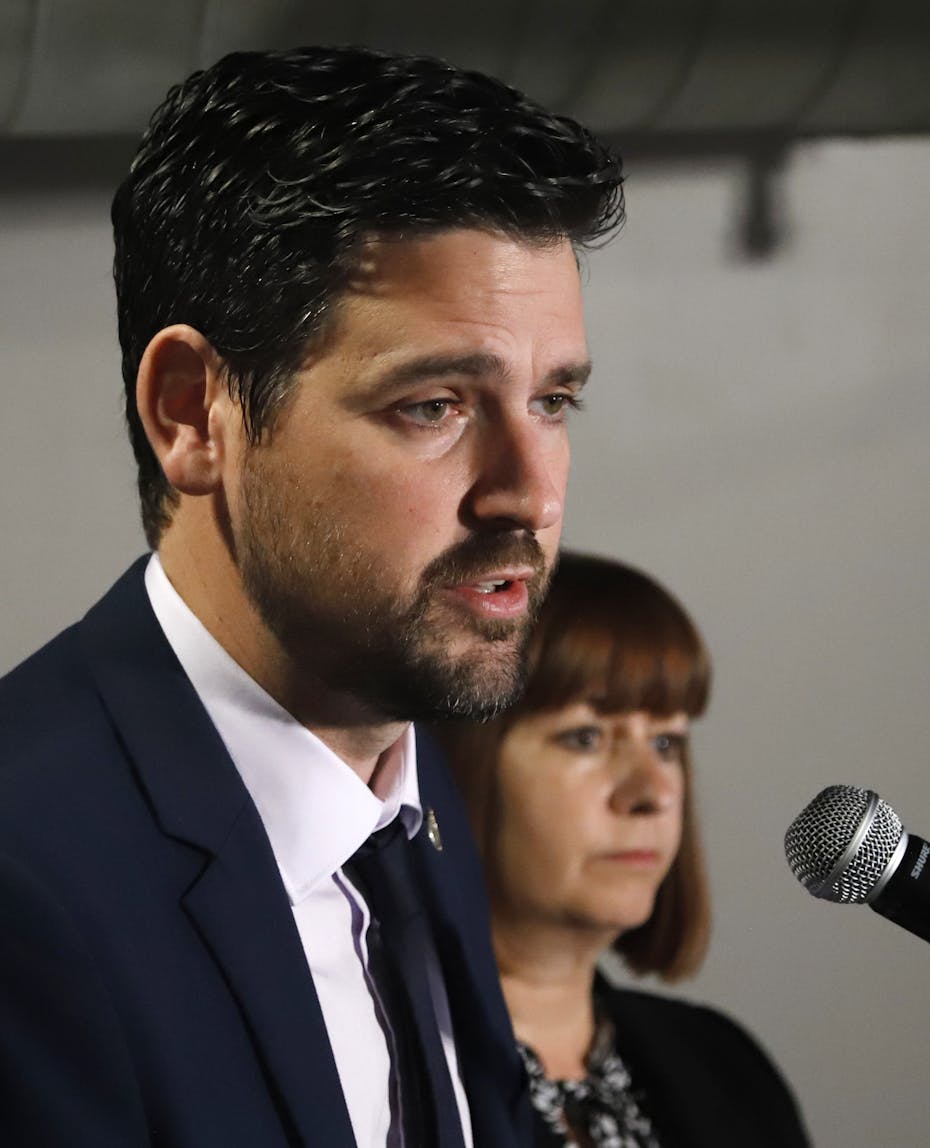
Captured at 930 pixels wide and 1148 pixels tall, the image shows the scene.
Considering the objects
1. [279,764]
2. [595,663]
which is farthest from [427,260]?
[595,663]

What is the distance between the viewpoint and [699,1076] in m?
1.52

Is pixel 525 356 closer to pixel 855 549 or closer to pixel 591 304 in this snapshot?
pixel 591 304

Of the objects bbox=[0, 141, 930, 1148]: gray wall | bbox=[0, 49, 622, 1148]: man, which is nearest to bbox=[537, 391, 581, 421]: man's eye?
bbox=[0, 49, 622, 1148]: man

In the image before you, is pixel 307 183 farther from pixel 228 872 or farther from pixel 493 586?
pixel 228 872

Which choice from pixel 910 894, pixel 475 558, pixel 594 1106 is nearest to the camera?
pixel 910 894

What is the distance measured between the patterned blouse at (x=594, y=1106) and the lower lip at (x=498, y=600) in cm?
61

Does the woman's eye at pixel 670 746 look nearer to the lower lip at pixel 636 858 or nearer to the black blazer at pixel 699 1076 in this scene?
the lower lip at pixel 636 858

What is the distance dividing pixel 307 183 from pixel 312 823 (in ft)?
1.16

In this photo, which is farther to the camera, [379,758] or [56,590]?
[56,590]

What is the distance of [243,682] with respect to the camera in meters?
0.89

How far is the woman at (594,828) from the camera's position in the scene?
1457 millimetres

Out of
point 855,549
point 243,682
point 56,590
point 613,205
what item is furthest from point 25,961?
point 855,549

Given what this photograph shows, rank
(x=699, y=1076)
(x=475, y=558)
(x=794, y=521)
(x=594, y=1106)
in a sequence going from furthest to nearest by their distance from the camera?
1. (x=794, y=521)
2. (x=699, y=1076)
3. (x=594, y=1106)
4. (x=475, y=558)

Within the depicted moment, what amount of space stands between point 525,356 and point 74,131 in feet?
3.48
